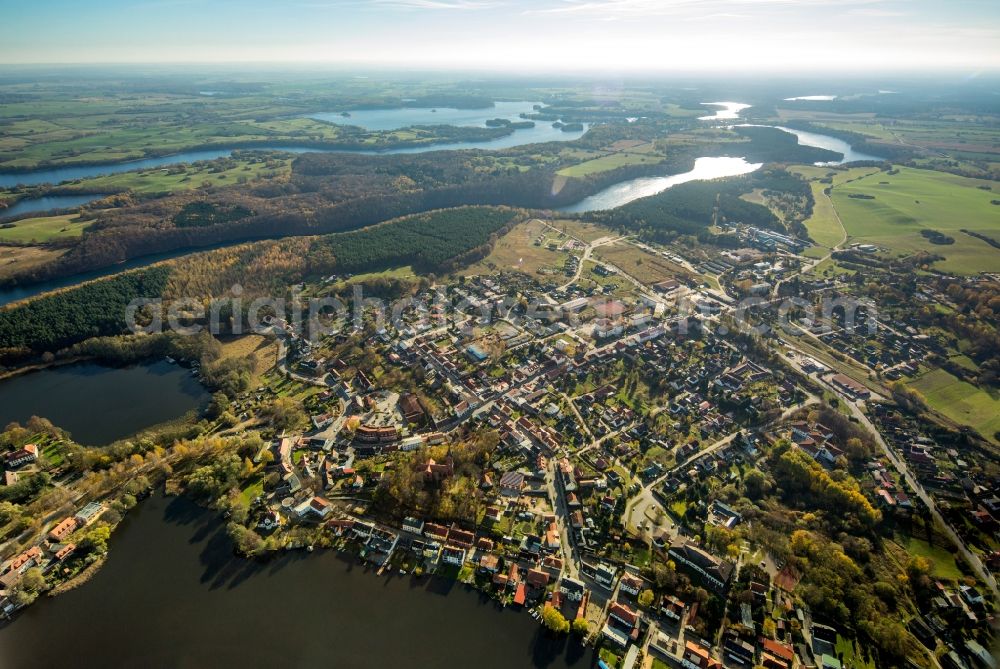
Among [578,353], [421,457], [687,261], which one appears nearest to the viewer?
[421,457]

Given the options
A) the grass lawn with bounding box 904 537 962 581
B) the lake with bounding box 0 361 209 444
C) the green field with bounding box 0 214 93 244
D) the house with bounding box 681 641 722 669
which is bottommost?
the lake with bounding box 0 361 209 444

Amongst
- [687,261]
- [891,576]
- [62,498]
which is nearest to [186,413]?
[62,498]

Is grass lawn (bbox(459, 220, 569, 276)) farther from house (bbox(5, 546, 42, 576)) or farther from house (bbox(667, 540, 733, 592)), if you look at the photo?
house (bbox(5, 546, 42, 576))

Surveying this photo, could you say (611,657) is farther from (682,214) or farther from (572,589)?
(682,214)

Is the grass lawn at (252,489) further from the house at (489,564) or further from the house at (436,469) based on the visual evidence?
the house at (489,564)

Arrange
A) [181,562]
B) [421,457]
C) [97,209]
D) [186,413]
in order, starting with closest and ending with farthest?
[181,562] → [421,457] → [186,413] → [97,209]

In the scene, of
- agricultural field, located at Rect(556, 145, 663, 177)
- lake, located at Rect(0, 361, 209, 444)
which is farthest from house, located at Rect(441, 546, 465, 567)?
agricultural field, located at Rect(556, 145, 663, 177)

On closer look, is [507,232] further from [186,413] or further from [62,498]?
[62,498]
